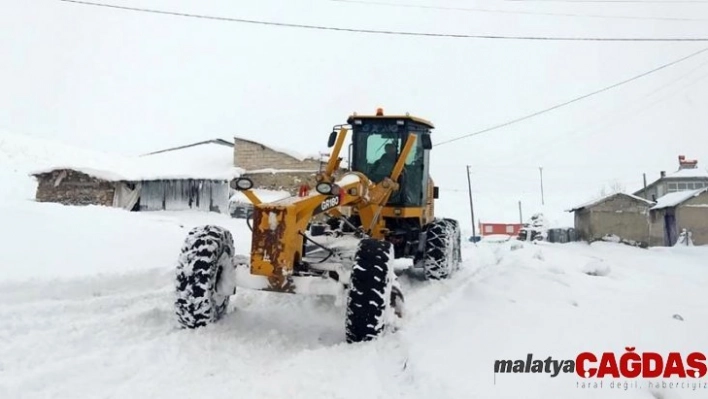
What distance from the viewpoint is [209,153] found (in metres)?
27.0

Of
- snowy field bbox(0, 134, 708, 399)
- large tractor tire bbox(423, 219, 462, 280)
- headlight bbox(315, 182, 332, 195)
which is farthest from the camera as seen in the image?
large tractor tire bbox(423, 219, 462, 280)

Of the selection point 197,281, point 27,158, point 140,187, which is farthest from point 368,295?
point 27,158

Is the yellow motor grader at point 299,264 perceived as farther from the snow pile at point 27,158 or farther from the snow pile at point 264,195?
the snow pile at point 27,158

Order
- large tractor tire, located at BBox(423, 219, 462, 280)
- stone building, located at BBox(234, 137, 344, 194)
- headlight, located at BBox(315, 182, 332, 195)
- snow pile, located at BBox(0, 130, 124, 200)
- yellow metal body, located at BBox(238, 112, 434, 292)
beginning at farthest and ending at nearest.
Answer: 1. snow pile, located at BBox(0, 130, 124, 200)
2. stone building, located at BBox(234, 137, 344, 194)
3. large tractor tire, located at BBox(423, 219, 462, 280)
4. headlight, located at BBox(315, 182, 332, 195)
5. yellow metal body, located at BBox(238, 112, 434, 292)

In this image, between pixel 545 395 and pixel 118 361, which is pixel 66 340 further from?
pixel 545 395

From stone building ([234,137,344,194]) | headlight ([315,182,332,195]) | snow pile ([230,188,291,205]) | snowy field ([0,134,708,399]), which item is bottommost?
snowy field ([0,134,708,399])

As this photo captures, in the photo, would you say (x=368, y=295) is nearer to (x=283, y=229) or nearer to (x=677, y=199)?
(x=283, y=229)

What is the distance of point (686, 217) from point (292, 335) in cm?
2984

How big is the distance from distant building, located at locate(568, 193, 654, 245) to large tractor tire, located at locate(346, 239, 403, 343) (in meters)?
30.3

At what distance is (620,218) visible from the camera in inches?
1224

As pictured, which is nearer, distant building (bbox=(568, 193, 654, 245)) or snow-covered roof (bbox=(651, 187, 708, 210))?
snow-covered roof (bbox=(651, 187, 708, 210))

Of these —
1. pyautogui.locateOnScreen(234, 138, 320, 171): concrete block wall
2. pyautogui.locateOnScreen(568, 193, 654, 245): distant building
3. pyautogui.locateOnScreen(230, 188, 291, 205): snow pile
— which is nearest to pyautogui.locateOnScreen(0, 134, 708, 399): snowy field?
pyautogui.locateOnScreen(230, 188, 291, 205): snow pile

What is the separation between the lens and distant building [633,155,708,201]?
38.0m

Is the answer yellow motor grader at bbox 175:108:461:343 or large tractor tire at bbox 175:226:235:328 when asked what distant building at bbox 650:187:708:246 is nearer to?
yellow motor grader at bbox 175:108:461:343
